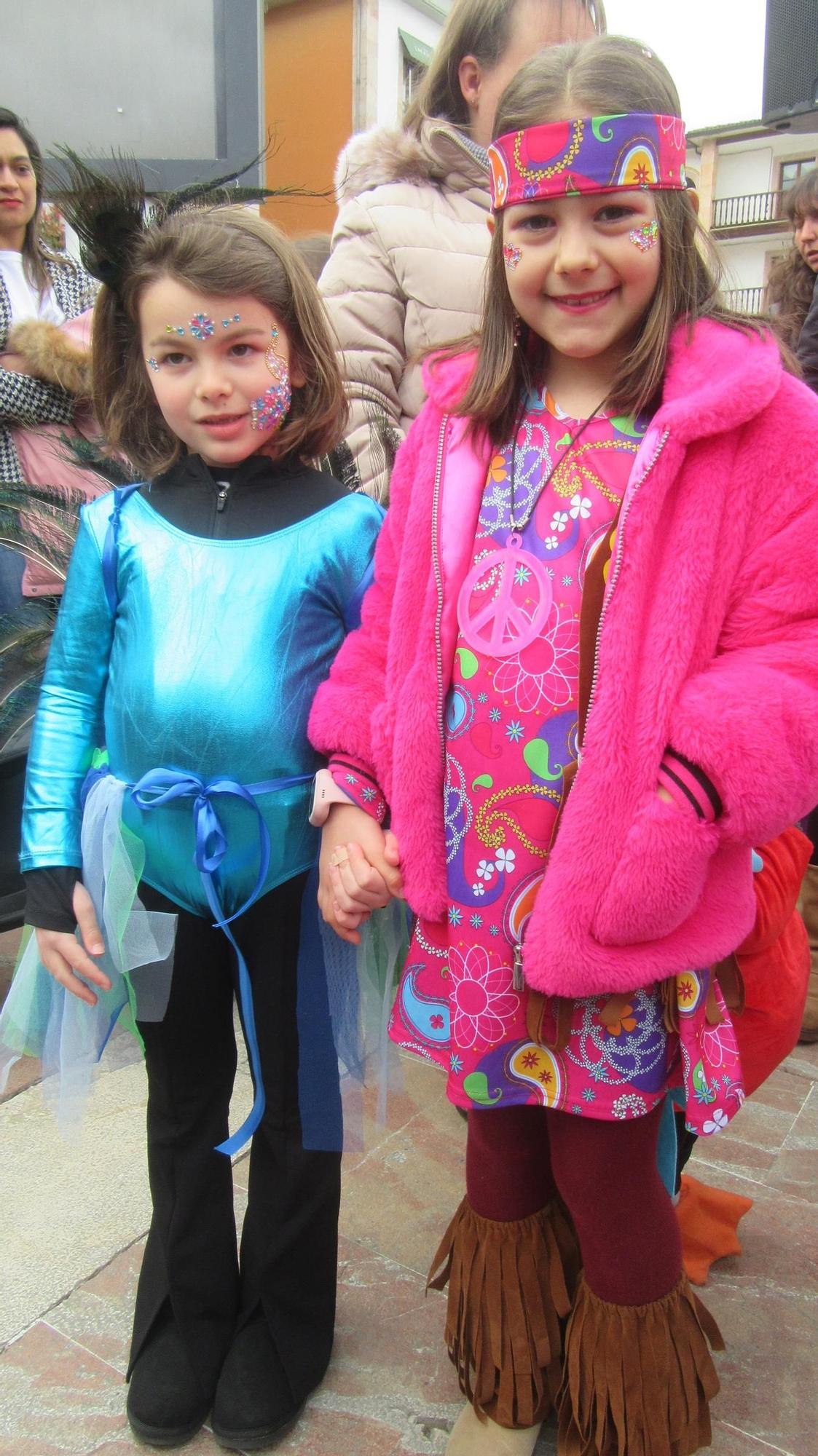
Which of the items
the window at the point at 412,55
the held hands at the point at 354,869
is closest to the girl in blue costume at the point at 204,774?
the held hands at the point at 354,869

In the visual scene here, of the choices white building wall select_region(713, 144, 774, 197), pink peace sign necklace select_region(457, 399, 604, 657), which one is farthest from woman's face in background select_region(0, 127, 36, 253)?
white building wall select_region(713, 144, 774, 197)

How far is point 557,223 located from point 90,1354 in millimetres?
1794

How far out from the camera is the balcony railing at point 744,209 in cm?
2491

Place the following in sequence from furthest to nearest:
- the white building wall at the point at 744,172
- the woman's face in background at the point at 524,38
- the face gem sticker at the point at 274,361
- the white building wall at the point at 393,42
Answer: the white building wall at the point at 744,172
the white building wall at the point at 393,42
the woman's face in background at the point at 524,38
the face gem sticker at the point at 274,361

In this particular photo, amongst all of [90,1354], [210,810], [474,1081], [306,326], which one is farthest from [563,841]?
[90,1354]

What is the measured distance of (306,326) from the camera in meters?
1.54

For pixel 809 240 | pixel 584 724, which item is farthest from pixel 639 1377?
pixel 809 240

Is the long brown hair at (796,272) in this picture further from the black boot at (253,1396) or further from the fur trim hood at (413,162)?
the black boot at (253,1396)

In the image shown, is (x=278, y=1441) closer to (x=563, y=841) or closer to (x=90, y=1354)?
(x=90, y=1354)

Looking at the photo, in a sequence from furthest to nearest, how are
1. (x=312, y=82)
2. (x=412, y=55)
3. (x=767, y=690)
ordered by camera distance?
(x=412, y=55) < (x=312, y=82) < (x=767, y=690)

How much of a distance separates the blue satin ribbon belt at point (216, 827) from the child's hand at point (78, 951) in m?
0.16

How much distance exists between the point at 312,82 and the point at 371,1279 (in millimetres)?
11643

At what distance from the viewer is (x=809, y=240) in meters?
3.50

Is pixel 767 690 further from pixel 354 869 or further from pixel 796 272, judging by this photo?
pixel 796 272
